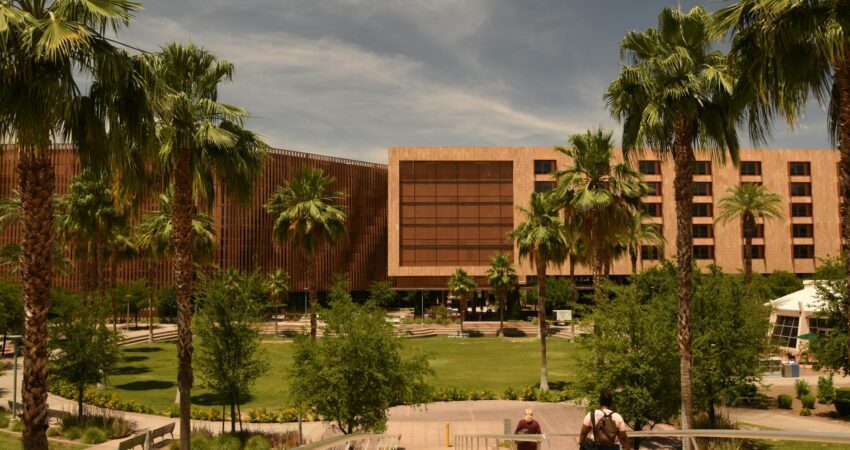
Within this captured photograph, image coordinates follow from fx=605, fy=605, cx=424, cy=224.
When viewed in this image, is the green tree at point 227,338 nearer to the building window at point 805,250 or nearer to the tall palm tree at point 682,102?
Result: the tall palm tree at point 682,102

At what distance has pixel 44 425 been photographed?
1083cm

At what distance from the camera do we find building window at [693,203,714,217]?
86.6m

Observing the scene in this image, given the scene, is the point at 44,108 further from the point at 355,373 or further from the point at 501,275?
the point at 501,275

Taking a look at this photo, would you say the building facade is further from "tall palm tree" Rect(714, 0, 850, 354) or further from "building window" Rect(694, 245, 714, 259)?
"tall palm tree" Rect(714, 0, 850, 354)

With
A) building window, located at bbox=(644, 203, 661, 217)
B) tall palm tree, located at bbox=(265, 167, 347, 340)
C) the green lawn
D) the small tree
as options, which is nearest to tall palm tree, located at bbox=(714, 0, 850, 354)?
the green lawn

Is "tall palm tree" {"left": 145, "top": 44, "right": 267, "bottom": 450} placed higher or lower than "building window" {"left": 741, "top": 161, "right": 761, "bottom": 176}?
lower

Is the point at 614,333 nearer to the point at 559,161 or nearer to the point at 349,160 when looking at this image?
the point at 559,161

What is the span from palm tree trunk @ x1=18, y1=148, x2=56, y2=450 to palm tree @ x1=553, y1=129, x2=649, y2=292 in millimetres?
23812

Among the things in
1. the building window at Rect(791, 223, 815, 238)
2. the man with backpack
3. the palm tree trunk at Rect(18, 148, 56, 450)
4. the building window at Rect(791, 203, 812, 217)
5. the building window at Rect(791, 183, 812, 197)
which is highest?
the building window at Rect(791, 183, 812, 197)

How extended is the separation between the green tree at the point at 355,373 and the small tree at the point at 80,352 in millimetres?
12684

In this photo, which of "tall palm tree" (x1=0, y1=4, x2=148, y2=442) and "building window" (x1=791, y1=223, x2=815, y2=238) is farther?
"building window" (x1=791, y1=223, x2=815, y2=238)

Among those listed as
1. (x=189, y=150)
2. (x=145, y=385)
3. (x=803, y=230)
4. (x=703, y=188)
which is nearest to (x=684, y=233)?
(x=189, y=150)

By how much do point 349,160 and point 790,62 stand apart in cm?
9435

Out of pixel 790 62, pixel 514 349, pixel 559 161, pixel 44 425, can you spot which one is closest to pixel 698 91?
pixel 790 62
